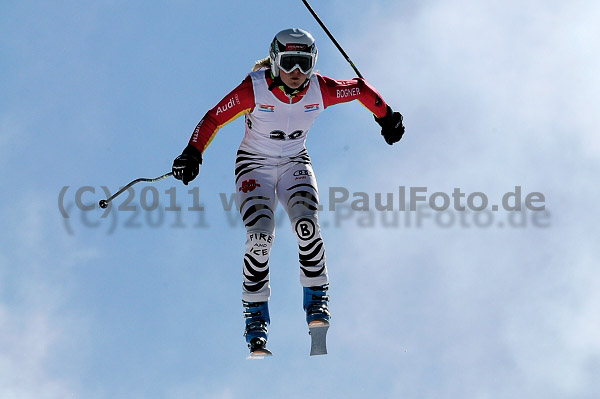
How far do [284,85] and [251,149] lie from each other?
1088 mm

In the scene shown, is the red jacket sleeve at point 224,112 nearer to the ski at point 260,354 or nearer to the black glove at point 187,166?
the black glove at point 187,166

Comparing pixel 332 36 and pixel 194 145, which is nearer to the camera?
pixel 194 145

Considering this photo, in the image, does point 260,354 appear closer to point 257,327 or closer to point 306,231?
point 257,327

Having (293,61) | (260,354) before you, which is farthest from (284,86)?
(260,354)

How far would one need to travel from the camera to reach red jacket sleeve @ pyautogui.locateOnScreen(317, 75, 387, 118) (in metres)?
13.3

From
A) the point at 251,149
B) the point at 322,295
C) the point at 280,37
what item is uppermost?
the point at 280,37

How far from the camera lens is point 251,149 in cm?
1335

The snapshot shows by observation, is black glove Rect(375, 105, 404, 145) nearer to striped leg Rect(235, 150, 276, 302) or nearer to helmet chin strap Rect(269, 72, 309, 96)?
helmet chin strap Rect(269, 72, 309, 96)

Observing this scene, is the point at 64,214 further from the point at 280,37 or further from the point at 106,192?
the point at 280,37

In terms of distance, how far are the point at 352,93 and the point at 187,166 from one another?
2.70m

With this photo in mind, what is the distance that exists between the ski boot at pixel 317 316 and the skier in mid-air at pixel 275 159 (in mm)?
13

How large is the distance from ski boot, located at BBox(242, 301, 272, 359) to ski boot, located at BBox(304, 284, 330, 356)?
57cm

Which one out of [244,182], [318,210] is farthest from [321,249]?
[244,182]

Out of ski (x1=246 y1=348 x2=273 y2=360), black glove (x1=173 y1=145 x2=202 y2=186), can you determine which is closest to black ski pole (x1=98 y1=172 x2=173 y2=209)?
black glove (x1=173 y1=145 x2=202 y2=186)
